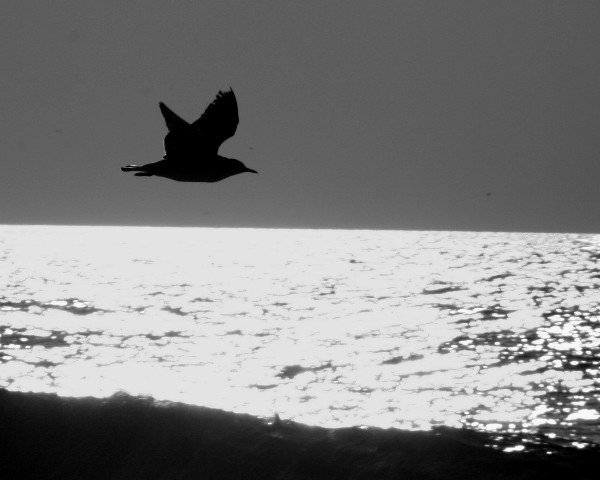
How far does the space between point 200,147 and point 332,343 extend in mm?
39460

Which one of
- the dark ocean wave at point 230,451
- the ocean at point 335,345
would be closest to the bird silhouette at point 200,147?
the dark ocean wave at point 230,451

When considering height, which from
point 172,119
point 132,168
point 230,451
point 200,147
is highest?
point 172,119

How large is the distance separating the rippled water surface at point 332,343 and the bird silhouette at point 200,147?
15927mm

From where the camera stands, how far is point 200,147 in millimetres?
12328

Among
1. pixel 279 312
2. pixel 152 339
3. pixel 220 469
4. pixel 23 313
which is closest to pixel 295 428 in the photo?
pixel 220 469

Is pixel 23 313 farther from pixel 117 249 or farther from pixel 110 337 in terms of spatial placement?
Result: pixel 117 249

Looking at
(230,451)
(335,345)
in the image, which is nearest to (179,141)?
(230,451)

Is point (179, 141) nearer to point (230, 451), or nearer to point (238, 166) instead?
point (238, 166)

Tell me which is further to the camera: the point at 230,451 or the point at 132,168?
the point at 230,451

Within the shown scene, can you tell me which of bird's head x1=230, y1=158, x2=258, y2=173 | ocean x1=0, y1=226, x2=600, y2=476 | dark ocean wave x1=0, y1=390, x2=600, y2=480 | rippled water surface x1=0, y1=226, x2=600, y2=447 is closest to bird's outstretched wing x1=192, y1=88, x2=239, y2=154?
bird's head x1=230, y1=158, x2=258, y2=173

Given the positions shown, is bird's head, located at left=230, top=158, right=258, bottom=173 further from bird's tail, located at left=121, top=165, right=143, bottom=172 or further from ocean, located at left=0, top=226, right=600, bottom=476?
ocean, located at left=0, top=226, right=600, bottom=476

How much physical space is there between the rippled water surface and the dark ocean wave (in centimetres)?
387

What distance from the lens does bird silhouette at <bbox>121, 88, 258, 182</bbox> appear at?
1184 cm

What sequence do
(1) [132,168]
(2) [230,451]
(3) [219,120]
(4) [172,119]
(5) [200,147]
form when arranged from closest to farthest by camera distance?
(1) [132,168], (5) [200,147], (4) [172,119], (3) [219,120], (2) [230,451]
